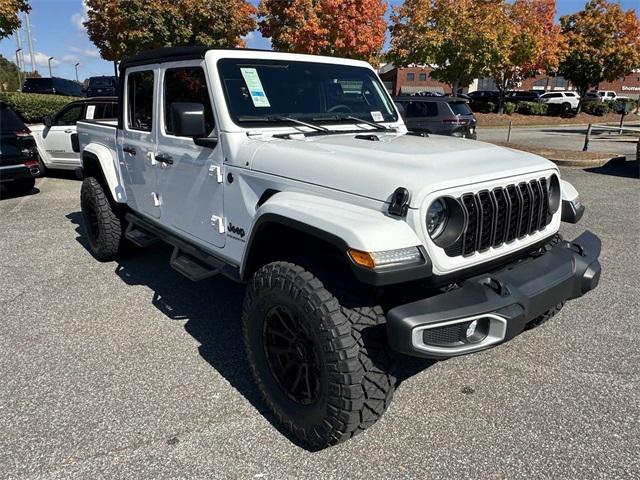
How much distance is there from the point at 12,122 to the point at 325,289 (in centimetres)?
755

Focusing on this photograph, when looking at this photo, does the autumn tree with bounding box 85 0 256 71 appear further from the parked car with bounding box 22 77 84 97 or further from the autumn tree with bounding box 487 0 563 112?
the autumn tree with bounding box 487 0 563 112

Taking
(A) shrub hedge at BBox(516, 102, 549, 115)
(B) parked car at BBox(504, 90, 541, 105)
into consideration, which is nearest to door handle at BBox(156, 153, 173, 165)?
(A) shrub hedge at BBox(516, 102, 549, 115)

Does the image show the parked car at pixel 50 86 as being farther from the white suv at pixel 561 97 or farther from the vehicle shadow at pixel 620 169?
the white suv at pixel 561 97

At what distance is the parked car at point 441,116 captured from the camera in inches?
508

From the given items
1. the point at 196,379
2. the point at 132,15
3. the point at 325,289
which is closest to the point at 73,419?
the point at 196,379

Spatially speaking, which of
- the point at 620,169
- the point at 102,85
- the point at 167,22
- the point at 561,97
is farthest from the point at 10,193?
the point at 561,97

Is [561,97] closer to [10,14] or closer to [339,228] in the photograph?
[10,14]

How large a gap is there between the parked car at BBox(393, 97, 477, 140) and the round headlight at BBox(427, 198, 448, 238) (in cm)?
1106

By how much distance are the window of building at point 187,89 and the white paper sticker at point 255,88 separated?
26 centimetres

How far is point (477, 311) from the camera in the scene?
203 cm

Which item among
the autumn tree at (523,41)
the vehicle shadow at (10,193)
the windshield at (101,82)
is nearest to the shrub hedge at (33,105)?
the vehicle shadow at (10,193)

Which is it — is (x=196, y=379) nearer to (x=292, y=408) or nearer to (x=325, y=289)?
(x=292, y=408)

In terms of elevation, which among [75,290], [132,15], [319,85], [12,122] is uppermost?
[132,15]

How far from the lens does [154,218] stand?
3.98 metres
